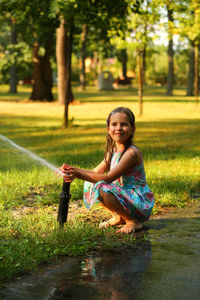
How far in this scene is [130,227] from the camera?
4684mm

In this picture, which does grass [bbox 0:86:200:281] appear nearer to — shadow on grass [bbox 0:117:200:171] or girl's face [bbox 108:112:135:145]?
shadow on grass [bbox 0:117:200:171]

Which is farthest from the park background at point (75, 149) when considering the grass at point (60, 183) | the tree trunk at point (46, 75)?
the tree trunk at point (46, 75)

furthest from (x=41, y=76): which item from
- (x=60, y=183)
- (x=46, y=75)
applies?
(x=60, y=183)

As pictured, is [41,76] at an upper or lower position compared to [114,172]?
upper

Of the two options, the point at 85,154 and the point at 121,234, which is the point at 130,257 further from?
the point at 85,154

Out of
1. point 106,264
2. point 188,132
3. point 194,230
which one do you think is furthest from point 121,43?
point 106,264

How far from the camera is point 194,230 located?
4816 mm

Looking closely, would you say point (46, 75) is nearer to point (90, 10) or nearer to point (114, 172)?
point (90, 10)

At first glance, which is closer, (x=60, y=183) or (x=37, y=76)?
(x=60, y=183)

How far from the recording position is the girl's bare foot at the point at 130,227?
15.3 ft

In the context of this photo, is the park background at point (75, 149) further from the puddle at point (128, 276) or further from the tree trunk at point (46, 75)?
the tree trunk at point (46, 75)

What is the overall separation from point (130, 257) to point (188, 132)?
1056cm

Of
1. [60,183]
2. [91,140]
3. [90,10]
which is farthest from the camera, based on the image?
[90,10]

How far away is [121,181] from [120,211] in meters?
0.31
